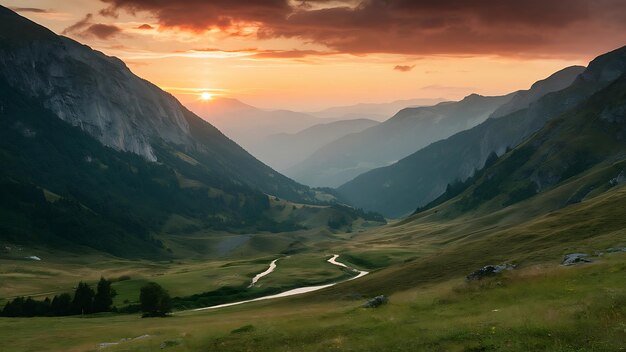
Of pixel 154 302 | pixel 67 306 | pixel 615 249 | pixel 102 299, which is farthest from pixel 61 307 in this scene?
pixel 615 249

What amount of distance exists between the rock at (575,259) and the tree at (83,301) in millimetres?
101771

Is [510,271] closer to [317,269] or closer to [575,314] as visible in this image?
[575,314]

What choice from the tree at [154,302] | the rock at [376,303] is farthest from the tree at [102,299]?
the rock at [376,303]

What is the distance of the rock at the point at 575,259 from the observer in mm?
65000

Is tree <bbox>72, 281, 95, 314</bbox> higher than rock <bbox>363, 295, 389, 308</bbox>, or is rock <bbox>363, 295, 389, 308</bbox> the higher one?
tree <bbox>72, 281, 95, 314</bbox>

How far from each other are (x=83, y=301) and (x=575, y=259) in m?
104

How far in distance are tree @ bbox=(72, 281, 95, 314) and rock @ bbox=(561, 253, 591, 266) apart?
101771 mm

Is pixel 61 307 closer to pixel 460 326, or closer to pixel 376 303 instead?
pixel 376 303

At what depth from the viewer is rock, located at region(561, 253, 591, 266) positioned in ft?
213

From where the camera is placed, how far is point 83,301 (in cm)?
12356

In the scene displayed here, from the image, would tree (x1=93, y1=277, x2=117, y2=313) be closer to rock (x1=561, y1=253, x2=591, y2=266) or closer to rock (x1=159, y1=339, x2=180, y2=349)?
rock (x1=159, y1=339, x2=180, y2=349)

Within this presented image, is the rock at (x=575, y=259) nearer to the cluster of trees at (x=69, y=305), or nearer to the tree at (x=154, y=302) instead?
the tree at (x=154, y=302)

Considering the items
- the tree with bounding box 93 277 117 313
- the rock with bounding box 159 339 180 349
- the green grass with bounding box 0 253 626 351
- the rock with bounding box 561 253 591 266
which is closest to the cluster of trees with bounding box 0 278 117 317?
the tree with bounding box 93 277 117 313

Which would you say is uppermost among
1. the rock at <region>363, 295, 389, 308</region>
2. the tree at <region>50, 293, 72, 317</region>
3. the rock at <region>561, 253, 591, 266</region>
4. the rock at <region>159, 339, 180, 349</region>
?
the tree at <region>50, 293, 72, 317</region>
